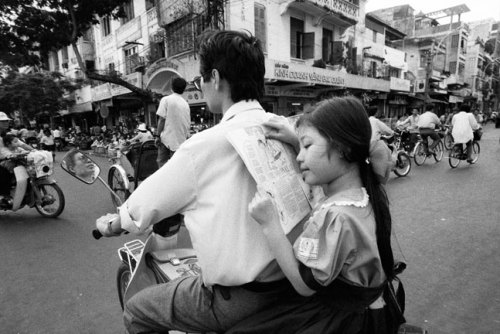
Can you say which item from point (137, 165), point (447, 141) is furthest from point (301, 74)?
point (137, 165)

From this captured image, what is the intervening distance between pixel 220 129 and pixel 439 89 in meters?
33.1

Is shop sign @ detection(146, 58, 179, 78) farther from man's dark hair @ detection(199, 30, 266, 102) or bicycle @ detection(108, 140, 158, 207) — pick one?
man's dark hair @ detection(199, 30, 266, 102)

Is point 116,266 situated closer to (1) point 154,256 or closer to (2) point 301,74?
(1) point 154,256

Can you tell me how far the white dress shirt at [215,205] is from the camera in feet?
3.63

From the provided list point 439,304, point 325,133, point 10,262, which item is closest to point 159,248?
point 325,133

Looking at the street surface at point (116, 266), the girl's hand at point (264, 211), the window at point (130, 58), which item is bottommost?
the street surface at point (116, 266)

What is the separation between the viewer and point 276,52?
47.8ft

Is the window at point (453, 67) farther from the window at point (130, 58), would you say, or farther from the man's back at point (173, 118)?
the man's back at point (173, 118)

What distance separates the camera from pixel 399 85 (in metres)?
21.4

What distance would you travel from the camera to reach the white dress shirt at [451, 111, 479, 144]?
7.77 metres

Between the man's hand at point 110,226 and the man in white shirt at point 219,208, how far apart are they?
167mm

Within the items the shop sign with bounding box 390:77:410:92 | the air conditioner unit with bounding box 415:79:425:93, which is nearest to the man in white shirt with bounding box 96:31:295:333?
the shop sign with bounding box 390:77:410:92

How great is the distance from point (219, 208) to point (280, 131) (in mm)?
393

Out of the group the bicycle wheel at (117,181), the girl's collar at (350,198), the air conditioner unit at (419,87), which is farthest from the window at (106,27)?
the girl's collar at (350,198)
